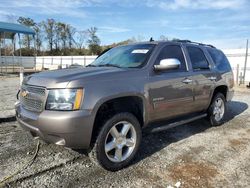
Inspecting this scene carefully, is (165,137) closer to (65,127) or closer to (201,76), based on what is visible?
(201,76)

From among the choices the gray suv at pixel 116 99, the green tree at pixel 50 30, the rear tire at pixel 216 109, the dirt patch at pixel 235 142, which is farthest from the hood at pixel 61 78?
the green tree at pixel 50 30

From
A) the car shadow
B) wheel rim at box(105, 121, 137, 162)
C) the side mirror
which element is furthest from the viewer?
the car shadow

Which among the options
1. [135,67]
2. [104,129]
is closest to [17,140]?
[104,129]

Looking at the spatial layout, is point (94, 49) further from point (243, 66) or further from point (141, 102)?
point (141, 102)

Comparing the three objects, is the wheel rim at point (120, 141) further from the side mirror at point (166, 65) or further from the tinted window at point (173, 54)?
the tinted window at point (173, 54)

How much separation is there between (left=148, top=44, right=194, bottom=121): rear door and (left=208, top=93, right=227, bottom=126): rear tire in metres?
1.08

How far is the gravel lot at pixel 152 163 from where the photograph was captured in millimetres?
3750

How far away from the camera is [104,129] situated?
12.6 feet

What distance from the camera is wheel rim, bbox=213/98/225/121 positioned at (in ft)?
21.5

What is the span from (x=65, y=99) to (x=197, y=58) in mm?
3299

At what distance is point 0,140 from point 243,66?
606 inches

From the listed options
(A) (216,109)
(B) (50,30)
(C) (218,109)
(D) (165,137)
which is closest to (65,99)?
(D) (165,137)

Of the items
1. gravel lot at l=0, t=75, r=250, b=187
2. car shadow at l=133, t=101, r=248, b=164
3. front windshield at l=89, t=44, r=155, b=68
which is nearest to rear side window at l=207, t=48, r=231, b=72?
car shadow at l=133, t=101, r=248, b=164

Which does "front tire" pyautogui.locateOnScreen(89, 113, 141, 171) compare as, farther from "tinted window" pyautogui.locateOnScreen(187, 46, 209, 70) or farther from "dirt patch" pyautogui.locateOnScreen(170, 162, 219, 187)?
"tinted window" pyautogui.locateOnScreen(187, 46, 209, 70)
